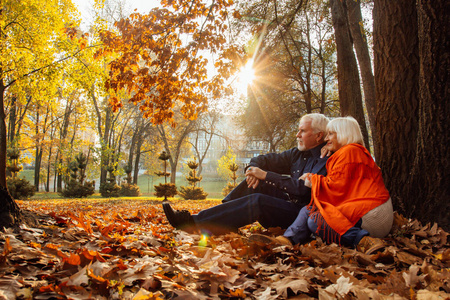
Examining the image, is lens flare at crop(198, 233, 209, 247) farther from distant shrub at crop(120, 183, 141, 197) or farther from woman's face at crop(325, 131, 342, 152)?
distant shrub at crop(120, 183, 141, 197)

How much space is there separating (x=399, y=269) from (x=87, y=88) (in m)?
14.0

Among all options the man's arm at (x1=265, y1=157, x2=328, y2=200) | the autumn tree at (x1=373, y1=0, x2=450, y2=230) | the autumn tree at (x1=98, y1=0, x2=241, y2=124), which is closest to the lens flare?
the man's arm at (x1=265, y1=157, x2=328, y2=200)

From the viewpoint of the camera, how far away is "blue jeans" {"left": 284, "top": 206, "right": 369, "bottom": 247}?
2.53 meters

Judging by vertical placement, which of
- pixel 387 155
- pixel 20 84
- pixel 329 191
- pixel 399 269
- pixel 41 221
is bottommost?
pixel 399 269

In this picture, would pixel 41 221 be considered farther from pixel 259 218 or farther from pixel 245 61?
pixel 245 61

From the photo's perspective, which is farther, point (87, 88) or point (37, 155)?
point (37, 155)

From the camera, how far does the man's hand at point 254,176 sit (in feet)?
10.7

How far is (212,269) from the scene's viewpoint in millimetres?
1847

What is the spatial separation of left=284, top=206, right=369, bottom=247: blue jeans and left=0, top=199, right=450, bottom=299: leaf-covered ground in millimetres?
108

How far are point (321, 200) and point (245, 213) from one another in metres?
0.87

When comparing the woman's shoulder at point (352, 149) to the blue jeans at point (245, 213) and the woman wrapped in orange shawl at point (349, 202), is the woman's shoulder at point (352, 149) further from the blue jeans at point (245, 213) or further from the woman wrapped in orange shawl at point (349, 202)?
the blue jeans at point (245, 213)

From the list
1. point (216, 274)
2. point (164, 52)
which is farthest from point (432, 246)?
point (164, 52)

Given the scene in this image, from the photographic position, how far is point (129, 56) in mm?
6117

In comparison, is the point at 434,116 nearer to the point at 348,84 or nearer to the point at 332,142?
the point at 332,142
